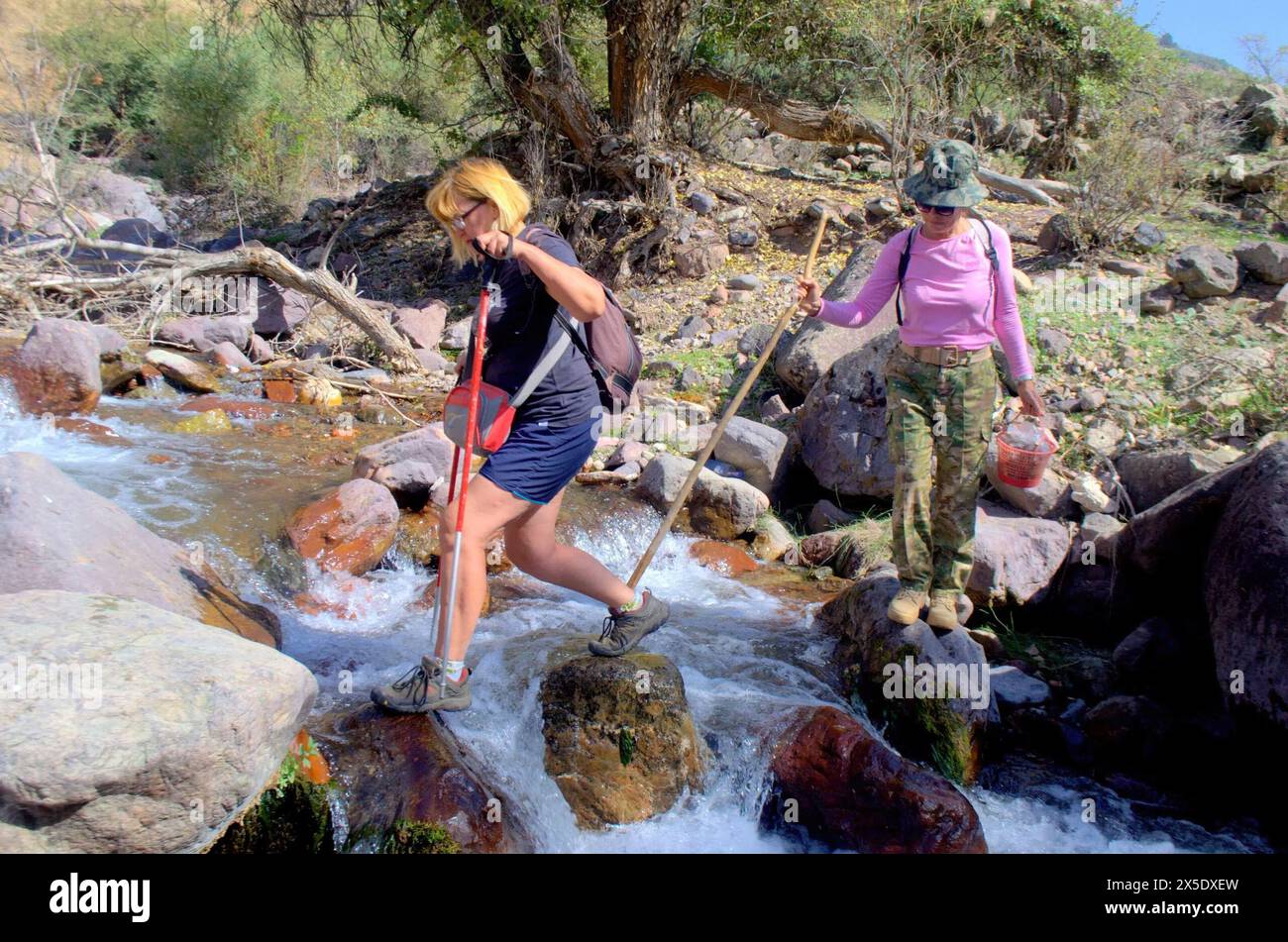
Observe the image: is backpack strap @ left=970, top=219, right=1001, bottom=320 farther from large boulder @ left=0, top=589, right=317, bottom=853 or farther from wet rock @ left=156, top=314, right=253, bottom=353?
wet rock @ left=156, top=314, right=253, bottom=353

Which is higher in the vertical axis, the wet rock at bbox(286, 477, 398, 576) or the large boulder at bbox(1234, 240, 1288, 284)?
the large boulder at bbox(1234, 240, 1288, 284)

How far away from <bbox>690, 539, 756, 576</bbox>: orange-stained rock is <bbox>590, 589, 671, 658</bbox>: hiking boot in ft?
6.34

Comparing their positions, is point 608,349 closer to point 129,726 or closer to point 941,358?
point 941,358

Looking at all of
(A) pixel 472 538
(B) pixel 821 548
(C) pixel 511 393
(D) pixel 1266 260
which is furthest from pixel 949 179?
(D) pixel 1266 260

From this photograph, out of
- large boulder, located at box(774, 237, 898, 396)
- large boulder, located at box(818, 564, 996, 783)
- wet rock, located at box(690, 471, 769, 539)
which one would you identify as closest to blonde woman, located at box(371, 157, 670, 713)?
large boulder, located at box(818, 564, 996, 783)

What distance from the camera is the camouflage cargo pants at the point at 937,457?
135 inches

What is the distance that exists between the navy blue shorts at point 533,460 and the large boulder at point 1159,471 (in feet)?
10.8

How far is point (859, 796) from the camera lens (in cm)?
325

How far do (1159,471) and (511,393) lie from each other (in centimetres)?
372

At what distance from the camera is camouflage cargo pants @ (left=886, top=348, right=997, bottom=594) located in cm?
343

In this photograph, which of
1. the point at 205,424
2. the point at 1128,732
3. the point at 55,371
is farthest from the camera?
the point at 205,424

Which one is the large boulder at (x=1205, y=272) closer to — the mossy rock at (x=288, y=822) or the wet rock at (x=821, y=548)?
the wet rock at (x=821, y=548)

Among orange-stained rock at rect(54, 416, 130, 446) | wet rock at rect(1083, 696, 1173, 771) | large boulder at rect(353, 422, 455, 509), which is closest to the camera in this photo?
wet rock at rect(1083, 696, 1173, 771)
